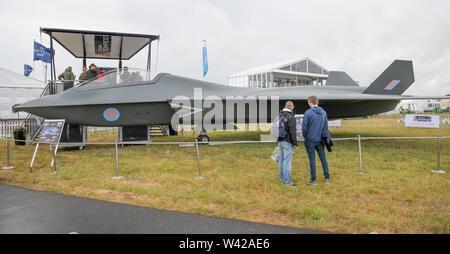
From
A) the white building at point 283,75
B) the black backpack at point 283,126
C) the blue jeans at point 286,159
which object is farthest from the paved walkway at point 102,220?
the white building at point 283,75

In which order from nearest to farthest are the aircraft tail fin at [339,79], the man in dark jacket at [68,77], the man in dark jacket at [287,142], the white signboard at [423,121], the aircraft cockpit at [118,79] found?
the man in dark jacket at [287,142]
the aircraft cockpit at [118,79]
the man in dark jacket at [68,77]
the aircraft tail fin at [339,79]
the white signboard at [423,121]

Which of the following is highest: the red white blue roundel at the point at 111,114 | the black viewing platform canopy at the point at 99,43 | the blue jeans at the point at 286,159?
the black viewing platform canopy at the point at 99,43

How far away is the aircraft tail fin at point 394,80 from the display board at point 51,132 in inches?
410

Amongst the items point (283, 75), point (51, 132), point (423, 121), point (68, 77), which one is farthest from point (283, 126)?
point (283, 75)

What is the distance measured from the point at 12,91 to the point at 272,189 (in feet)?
85.6

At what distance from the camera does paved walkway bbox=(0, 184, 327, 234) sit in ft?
8.75

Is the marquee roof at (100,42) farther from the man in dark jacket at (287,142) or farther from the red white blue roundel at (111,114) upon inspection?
the man in dark jacket at (287,142)

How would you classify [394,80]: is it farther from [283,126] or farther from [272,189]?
[272,189]

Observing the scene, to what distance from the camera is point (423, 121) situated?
56.3ft

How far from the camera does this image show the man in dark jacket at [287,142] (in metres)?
4.30

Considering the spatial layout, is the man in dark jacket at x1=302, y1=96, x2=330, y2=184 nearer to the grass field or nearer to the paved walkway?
the grass field
